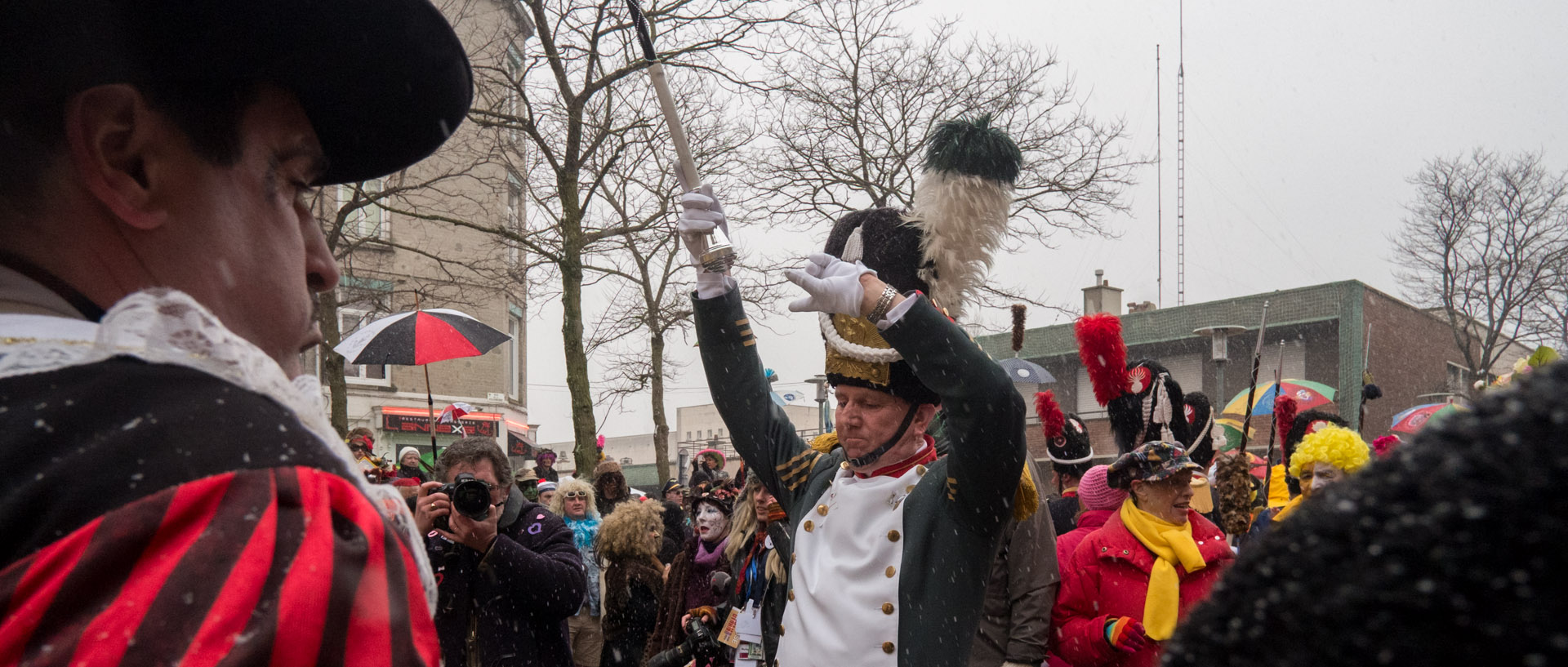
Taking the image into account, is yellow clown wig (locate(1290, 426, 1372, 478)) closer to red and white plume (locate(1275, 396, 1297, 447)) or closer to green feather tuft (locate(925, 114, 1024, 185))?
red and white plume (locate(1275, 396, 1297, 447))

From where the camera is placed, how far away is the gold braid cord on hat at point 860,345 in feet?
8.91

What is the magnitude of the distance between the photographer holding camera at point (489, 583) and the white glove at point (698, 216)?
66.4 inches

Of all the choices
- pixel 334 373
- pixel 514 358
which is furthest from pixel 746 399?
pixel 514 358

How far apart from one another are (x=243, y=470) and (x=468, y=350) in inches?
240

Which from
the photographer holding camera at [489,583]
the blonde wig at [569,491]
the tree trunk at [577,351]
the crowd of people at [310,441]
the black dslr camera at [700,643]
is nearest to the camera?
the crowd of people at [310,441]

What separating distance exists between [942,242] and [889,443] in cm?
55

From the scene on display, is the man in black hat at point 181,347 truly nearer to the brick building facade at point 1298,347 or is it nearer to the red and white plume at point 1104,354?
the red and white plume at point 1104,354

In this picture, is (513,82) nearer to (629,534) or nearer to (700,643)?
(629,534)

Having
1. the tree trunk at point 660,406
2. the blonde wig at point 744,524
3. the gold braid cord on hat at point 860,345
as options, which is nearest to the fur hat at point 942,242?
the gold braid cord on hat at point 860,345

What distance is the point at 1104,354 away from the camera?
530cm

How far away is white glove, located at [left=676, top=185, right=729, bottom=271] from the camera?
9.20 feet

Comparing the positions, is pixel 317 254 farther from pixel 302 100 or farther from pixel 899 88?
pixel 899 88

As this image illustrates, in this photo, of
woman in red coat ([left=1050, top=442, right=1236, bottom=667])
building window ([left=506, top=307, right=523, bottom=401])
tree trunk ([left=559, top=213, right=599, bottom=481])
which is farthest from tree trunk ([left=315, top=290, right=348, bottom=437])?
building window ([left=506, top=307, right=523, bottom=401])

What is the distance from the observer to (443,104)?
1.41 m
